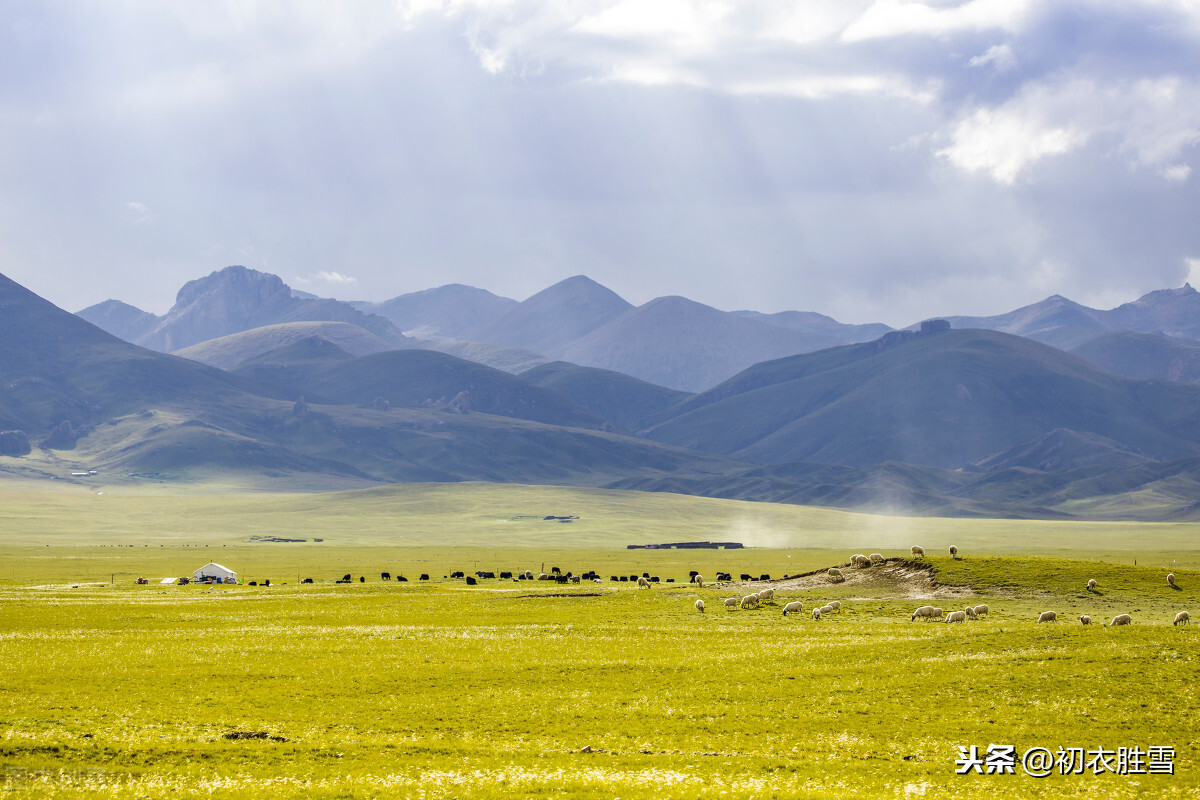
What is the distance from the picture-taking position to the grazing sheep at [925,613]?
47.1 m

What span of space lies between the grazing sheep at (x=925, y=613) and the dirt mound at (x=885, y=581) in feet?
26.9

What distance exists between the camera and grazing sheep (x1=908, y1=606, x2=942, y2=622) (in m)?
47.1

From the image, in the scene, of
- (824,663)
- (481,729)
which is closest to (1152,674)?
(824,663)

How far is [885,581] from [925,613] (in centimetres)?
1461

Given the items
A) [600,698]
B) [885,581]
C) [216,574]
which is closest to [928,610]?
[885,581]

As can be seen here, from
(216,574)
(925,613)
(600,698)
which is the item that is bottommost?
(216,574)

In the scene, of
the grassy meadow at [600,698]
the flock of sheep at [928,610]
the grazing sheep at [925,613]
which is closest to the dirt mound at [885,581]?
the flock of sheep at [928,610]

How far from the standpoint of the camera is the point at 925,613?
47.8 m

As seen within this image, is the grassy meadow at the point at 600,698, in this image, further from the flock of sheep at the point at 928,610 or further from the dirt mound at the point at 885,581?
the dirt mound at the point at 885,581

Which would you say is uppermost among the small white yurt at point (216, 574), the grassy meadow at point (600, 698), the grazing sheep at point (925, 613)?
the grazing sheep at point (925, 613)

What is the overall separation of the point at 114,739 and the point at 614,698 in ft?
43.8

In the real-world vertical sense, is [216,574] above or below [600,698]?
below

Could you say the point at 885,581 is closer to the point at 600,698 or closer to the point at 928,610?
the point at 928,610

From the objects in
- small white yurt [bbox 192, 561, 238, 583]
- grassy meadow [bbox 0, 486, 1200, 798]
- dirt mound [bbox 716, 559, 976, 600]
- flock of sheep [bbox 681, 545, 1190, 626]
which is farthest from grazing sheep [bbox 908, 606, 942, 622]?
small white yurt [bbox 192, 561, 238, 583]
